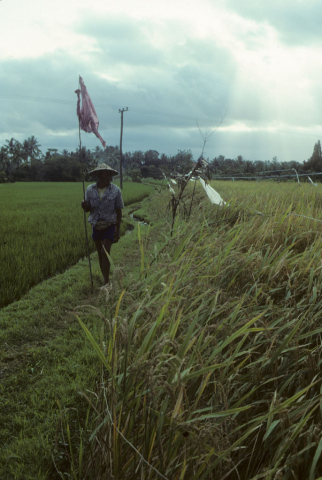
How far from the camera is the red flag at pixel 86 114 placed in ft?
13.5

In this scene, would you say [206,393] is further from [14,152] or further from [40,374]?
[14,152]

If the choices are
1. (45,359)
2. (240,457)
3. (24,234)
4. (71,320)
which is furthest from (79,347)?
(24,234)

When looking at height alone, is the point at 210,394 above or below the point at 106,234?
below

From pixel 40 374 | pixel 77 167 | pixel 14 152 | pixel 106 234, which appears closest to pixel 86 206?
pixel 106 234

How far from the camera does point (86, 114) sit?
164 inches

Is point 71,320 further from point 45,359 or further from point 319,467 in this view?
point 319,467

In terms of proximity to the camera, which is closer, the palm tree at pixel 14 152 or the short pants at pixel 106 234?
the short pants at pixel 106 234

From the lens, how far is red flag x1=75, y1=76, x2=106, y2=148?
4.11 m

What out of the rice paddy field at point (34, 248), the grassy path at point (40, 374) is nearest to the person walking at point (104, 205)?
the grassy path at point (40, 374)

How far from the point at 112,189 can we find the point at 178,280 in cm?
261

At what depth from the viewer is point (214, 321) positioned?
2.21 metres

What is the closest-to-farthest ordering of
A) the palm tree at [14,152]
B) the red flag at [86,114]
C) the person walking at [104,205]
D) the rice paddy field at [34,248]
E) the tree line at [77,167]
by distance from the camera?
the red flag at [86,114] < the person walking at [104,205] < the rice paddy field at [34,248] < the tree line at [77,167] < the palm tree at [14,152]

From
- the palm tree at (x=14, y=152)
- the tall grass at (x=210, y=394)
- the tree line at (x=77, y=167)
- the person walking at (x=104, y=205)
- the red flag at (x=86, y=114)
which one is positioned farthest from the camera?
the palm tree at (x=14, y=152)

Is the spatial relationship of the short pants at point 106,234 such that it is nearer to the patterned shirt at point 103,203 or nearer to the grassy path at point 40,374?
the patterned shirt at point 103,203
